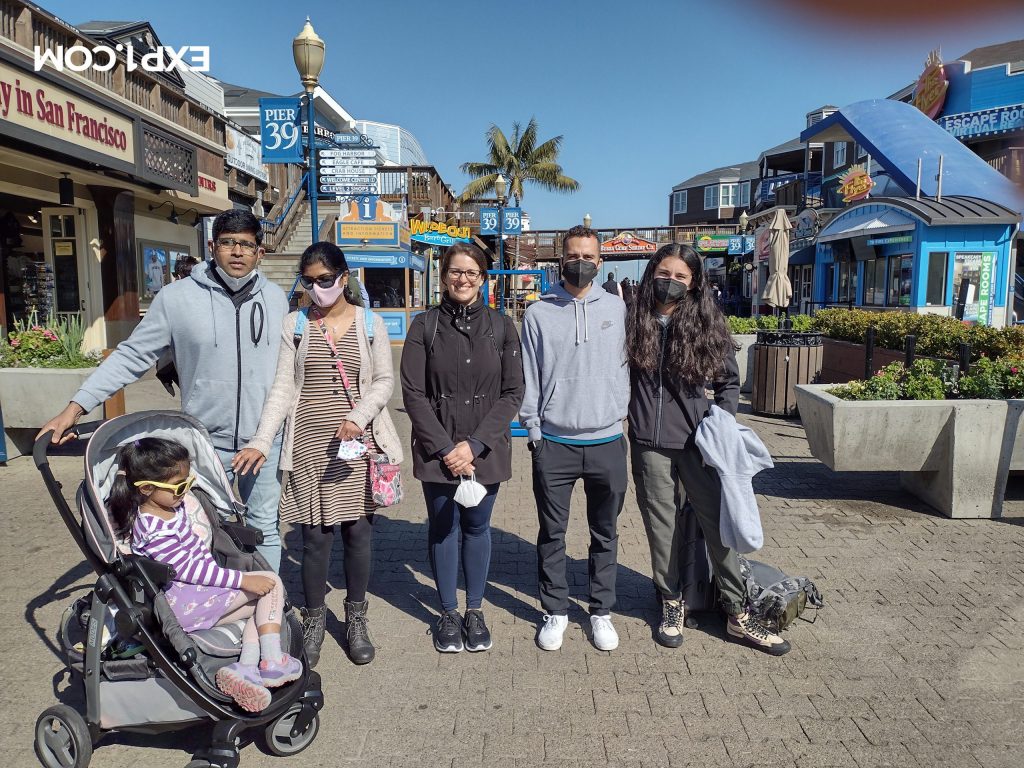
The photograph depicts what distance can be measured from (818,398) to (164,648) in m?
4.75

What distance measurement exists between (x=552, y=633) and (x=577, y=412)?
1102 mm

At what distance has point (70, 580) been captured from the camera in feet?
14.0

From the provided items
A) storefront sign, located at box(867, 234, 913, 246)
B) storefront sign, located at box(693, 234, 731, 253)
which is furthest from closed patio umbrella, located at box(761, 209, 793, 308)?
storefront sign, located at box(693, 234, 731, 253)

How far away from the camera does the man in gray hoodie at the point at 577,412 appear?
11.0 ft

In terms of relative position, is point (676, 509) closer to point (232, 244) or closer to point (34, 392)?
point (232, 244)

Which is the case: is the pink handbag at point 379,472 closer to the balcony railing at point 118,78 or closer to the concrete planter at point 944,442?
the concrete planter at point 944,442

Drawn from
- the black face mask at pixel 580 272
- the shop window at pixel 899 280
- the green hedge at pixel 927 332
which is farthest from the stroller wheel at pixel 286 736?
the shop window at pixel 899 280

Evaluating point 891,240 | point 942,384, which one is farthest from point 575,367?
point 891,240

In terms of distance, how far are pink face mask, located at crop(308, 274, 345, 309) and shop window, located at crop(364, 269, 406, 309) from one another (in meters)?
17.2

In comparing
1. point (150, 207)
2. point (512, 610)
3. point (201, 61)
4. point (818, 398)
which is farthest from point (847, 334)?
point (150, 207)

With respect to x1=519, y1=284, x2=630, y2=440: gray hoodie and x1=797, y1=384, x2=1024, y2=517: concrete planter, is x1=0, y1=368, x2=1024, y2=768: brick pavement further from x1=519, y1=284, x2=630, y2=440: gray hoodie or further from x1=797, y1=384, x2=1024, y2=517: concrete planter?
x1=519, y1=284, x2=630, y2=440: gray hoodie

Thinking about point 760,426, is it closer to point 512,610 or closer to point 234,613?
point 512,610

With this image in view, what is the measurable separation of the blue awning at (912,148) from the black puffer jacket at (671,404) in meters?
17.6

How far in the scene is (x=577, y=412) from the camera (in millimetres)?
3334
